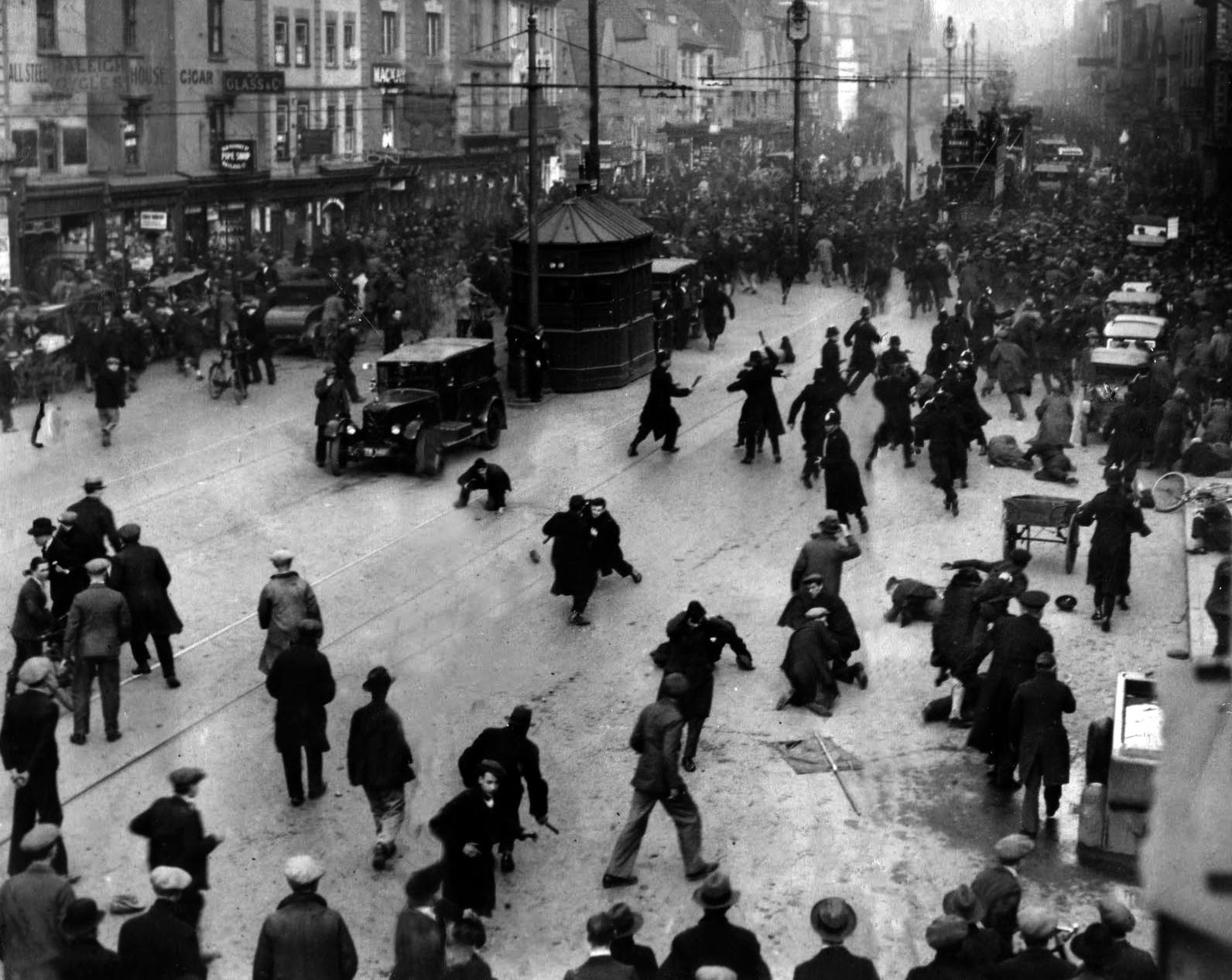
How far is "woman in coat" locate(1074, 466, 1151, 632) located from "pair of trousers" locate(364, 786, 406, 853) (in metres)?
7.72

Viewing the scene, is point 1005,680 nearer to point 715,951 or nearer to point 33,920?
point 715,951

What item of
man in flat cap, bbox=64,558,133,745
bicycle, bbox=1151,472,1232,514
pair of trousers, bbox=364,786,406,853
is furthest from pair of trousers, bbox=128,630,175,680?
bicycle, bbox=1151,472,1232,514

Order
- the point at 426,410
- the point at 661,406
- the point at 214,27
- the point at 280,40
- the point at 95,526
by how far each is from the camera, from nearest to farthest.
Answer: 1. the point at 95,526
2. the point at 426,410
3. the point at 661,406
4. the point at 214,27
5. the point at 280,40

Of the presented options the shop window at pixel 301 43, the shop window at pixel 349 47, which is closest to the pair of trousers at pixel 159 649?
the shop window at pixel 301 43

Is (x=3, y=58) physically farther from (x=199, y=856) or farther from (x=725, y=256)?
(x=199, y=856)

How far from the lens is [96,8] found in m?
36.8

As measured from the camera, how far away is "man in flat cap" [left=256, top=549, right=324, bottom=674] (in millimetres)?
13102

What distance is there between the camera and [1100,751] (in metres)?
11.4

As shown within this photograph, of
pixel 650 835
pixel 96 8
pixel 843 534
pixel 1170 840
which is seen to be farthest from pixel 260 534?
pixel 96 8

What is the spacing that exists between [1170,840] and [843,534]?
1297 cm

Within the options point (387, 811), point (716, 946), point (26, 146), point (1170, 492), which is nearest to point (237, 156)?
point (26, 146)

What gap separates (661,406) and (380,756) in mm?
12925

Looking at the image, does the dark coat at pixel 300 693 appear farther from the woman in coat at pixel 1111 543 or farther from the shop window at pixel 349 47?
the shop window at pixel 349 47

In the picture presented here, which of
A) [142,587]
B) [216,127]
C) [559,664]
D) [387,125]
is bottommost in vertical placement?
[559,664]
